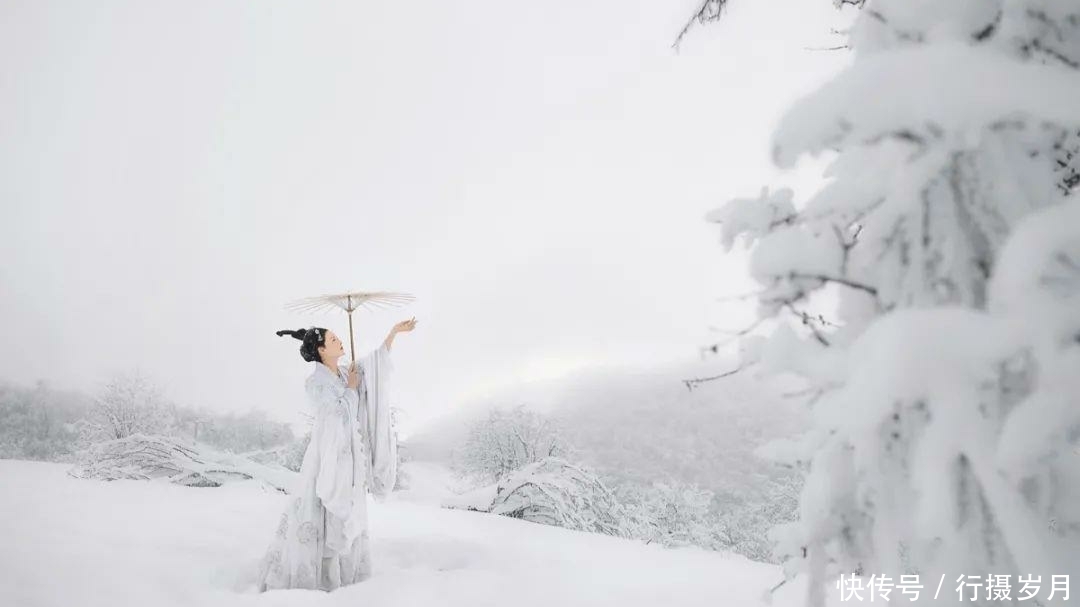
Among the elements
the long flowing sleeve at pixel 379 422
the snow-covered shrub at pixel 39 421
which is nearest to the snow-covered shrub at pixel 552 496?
the long flowing sleeve at pixel 379 422

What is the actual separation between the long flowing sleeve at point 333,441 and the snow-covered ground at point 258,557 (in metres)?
0.71

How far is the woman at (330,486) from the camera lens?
429 cm

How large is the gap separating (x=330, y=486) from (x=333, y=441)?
362 millimetres

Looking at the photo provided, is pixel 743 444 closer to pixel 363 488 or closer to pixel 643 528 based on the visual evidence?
pixel 643 528

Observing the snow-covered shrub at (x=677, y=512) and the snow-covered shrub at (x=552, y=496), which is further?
the snow-covered shrub at (x=677, y=512)

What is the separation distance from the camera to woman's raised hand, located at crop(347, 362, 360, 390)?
4.90 m

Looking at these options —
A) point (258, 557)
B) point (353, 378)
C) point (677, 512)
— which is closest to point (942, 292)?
point (353, 378)

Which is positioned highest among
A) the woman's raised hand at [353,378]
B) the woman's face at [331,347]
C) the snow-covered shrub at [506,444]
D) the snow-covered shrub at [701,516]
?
the woman's face at [331,347]

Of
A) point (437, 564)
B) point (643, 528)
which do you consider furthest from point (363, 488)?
point (643, 528)

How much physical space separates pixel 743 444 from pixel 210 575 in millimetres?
25527

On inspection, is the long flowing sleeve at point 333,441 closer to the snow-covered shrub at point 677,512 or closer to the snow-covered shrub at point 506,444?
the snow-covered shrub at point 677,512

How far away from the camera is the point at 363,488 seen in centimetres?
462

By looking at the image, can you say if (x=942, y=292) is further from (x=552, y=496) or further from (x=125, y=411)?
(x=125, y=411)

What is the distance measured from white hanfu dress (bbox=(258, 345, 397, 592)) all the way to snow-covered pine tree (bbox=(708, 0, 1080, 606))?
3.95 m
